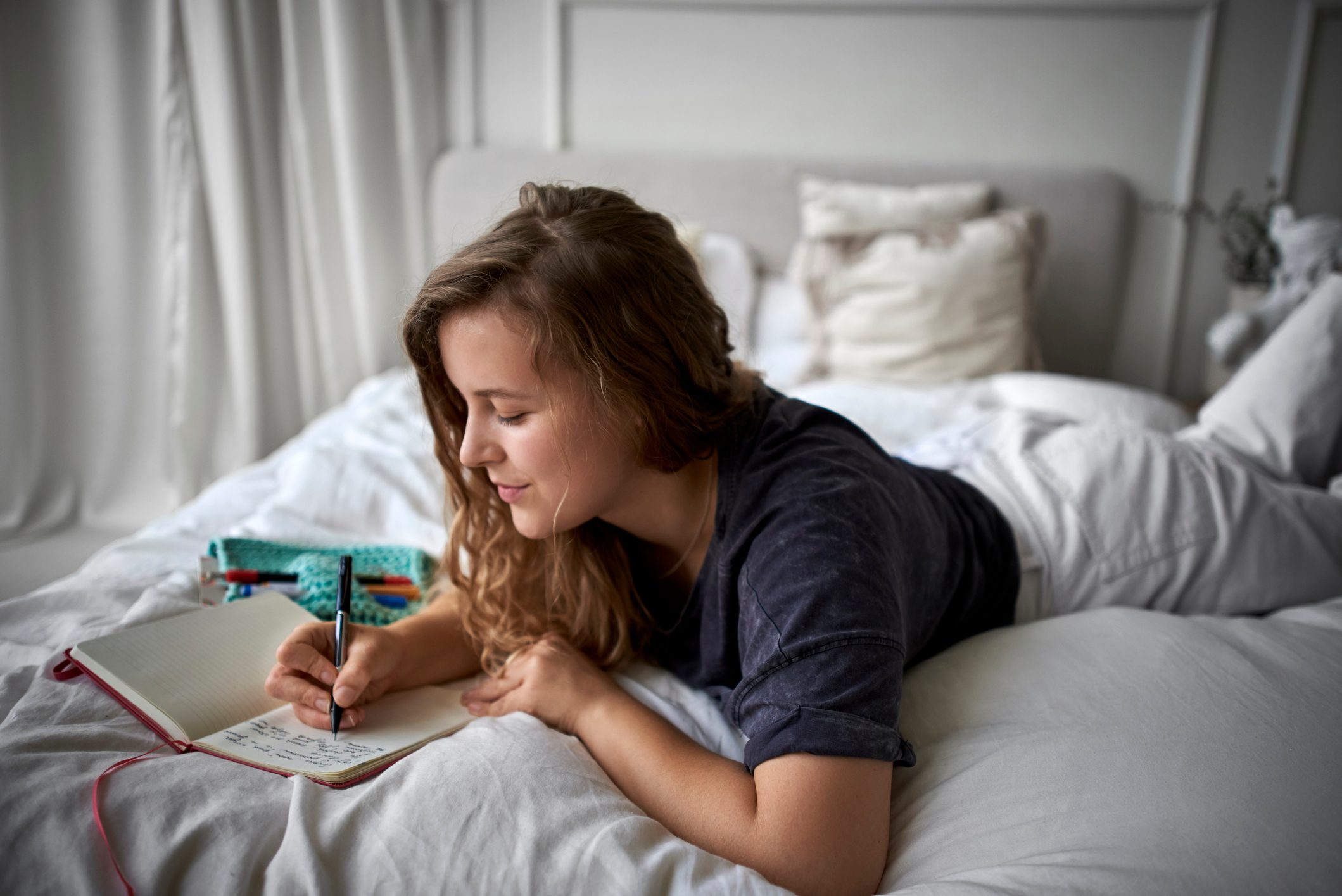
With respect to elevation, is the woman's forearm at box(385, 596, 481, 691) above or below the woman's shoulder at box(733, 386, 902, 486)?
below

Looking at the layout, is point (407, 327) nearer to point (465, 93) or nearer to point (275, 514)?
point (275, 514)

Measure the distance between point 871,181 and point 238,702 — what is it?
2127mm

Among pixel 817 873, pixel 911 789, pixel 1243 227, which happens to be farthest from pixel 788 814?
pixel 1243 227

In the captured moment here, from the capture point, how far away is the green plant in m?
2.33

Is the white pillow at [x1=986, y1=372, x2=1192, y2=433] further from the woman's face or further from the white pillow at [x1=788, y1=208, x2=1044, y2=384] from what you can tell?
the woman's face

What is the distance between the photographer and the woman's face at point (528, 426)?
80cm

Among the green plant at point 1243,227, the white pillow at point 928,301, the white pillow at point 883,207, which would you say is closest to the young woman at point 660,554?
the white pillow at point 928,301

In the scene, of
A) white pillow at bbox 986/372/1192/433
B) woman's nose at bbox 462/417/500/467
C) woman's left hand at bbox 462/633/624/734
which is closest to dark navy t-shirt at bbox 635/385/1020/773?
woman's left hand at bbox 462/633/624/734

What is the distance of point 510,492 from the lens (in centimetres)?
87

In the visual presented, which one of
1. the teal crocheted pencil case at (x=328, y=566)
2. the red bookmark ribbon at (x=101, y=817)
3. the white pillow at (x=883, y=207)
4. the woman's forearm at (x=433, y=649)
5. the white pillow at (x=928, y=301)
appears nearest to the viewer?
the red bookmark ribbon at (x=101, y=817)

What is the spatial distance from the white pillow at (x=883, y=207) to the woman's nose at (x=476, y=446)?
1594 millimetres

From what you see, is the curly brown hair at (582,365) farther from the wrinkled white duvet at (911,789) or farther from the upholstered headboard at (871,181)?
the upholstered headboard at (871,181)

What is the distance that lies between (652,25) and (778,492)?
2.13m

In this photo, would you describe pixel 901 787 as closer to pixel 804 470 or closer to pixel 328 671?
pixel 804 470
